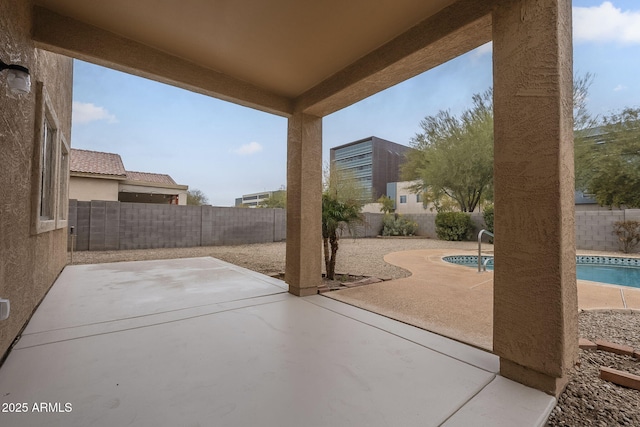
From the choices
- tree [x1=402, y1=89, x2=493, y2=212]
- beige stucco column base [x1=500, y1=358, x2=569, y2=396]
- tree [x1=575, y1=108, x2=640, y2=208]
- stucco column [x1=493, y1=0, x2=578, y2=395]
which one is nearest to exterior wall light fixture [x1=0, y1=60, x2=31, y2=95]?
stucco column [x1=493, y1=0, x2=578, y2=395]

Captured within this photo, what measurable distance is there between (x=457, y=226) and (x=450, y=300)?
8.99 m

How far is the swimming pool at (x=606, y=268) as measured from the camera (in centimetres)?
557

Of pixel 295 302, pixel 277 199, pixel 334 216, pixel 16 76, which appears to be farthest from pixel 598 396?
pixel 277 199

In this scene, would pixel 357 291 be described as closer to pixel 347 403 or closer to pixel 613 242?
pixel 347 403

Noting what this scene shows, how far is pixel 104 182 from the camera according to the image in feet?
36.7

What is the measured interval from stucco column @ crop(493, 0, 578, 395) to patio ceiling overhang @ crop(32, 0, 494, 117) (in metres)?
0.37

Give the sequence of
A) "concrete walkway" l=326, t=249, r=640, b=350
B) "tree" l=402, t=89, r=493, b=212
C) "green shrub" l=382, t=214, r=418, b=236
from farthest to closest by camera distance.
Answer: "green shrub" l=382, t=214, r=418, b=236 < "tree" l=402, t=89, r=493, b=212 < "concrete walkway" l=326, t=249, r=640, b=350

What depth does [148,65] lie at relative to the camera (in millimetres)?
2385

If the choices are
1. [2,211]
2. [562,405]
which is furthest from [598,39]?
[2,211]

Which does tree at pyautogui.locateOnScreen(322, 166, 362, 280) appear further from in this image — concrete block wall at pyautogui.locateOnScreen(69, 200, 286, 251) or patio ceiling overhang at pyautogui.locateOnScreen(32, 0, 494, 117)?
concrete block wall at pyautogui.locateOnScreen(69, 200, 286, 251)

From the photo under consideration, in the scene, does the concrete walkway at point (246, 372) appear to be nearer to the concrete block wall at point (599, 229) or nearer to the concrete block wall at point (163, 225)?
the concrete block wall at point (163, 225)

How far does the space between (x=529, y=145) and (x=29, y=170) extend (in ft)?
12.2

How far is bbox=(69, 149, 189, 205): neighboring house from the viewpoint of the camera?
1061 cm

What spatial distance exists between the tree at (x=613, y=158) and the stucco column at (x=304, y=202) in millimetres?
11638
